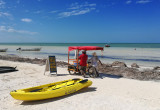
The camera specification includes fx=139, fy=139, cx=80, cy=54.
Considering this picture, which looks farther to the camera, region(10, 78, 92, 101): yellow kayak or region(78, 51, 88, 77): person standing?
region(78, 51, 88, 77): person standing

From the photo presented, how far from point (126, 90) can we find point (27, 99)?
4371 millimetres

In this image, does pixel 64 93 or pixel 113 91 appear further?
pixel 113 91

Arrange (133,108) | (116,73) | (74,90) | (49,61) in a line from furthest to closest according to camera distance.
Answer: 1. (116,73)
2. (49,61)
3. (74,90)
4. (133,108)

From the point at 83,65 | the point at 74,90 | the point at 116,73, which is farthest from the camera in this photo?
the point at 116,73

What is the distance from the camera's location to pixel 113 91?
20.8ft

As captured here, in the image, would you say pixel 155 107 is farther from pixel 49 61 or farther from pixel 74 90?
pixel 49 61

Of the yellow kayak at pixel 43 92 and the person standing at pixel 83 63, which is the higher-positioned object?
the person standing at pixel 83 63

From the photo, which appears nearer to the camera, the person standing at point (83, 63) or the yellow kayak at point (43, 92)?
the yellow kayak at point (43, 92)

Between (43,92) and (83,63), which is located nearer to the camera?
(43,92)

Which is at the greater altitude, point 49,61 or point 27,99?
point 49,61

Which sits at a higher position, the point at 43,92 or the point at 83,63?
the point at 83,63

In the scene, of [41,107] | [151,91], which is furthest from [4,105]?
[151,91]

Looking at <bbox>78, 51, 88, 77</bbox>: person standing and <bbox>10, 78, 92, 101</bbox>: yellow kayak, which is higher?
<bbox>78, 51, 88, 77</bbox>: person standing

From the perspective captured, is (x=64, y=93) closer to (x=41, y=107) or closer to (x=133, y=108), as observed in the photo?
(x=41, y=107)
